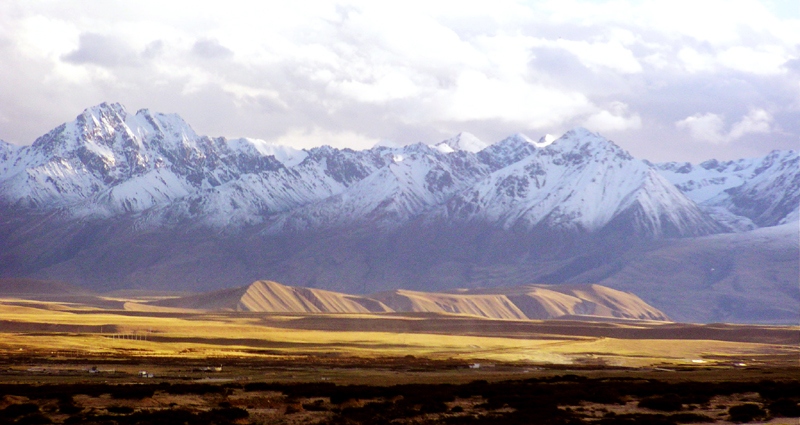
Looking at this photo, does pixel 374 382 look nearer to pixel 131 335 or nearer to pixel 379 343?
pixel 379 343

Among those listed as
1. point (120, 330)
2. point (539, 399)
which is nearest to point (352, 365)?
point (539, 399)

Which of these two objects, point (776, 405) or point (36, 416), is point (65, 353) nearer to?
point (36, 416)

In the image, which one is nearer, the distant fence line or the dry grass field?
the dry grass field

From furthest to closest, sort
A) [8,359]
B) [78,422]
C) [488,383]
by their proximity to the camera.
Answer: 1. [8,359]
2. [488,383]
3. [78,422]

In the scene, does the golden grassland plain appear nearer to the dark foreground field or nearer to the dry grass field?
Result: the dry grass field

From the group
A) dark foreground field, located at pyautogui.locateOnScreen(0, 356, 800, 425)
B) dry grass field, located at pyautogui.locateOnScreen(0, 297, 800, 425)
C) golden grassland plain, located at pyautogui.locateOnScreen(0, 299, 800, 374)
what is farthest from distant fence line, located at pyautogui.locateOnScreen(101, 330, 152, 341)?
dark foreground field, located at pyautogui.locateOnScreen(0, 356, 800, 425)

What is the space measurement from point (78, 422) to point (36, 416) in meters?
2.27

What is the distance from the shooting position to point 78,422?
47875 mm

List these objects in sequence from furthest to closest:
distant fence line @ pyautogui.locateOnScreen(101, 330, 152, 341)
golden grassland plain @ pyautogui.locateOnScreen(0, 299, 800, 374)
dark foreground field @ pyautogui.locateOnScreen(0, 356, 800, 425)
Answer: distant fence line @ pyautogui.locateOnScreen(101, 330, 152, 341)
golden grassland plain @ pyautogui.locateOnScreen(0, 299, 800, 374)
dark foreground field @ pyautogui.locateOnScreen(0, 356, 800, 425)

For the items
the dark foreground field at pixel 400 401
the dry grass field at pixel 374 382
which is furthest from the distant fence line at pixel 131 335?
the dark foreground field at pixel 400 401

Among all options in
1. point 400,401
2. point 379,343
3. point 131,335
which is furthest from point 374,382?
point 131,335

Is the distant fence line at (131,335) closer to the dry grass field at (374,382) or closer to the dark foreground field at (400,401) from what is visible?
the dry grass field at (374,382)

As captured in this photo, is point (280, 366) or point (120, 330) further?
point (120, 330)

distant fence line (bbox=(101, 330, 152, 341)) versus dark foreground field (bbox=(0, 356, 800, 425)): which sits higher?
distant fence line (bbox=(101, 330, 152, 341))
